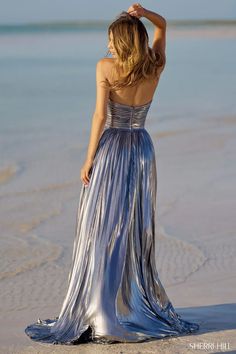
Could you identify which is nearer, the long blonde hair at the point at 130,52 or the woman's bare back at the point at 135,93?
the long blonde hair at the point at 130,52

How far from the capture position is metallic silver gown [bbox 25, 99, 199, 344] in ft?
17.3

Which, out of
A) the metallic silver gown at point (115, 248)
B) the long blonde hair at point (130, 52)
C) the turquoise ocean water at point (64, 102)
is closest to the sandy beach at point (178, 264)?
the metallic silver gown at point (115, 248)

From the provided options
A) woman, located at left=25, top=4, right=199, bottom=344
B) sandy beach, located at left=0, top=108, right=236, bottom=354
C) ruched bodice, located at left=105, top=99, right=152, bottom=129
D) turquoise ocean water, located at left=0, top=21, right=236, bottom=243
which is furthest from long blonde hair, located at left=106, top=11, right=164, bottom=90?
turquoise ocean water, located at left=0, top=21, right=236, bottom=243

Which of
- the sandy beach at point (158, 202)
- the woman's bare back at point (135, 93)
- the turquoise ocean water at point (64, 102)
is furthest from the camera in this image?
the turquoise ocean water at point (64, 102)

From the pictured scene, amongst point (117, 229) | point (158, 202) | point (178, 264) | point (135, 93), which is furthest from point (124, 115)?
point (158, 202)

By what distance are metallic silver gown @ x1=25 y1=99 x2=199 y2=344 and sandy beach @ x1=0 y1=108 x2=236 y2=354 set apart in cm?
12

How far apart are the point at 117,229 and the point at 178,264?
210 cm

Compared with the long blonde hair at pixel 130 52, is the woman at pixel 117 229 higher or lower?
lower

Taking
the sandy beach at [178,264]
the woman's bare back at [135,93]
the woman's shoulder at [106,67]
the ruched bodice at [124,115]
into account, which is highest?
the woman's shoulder at [106,67]

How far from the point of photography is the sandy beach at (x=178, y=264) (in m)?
5.25

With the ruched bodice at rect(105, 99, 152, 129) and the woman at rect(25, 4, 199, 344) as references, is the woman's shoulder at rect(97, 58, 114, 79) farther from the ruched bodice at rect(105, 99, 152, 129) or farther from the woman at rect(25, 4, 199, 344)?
the ruched bodice at rect(105, 99, 152, 129)

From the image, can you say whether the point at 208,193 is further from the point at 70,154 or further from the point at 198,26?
the point at 198,26

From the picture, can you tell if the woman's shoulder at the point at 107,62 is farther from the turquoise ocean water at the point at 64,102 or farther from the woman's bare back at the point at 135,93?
the turquoise ocean water at the point at 64,102

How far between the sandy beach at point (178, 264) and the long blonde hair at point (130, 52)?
133 centimetres
